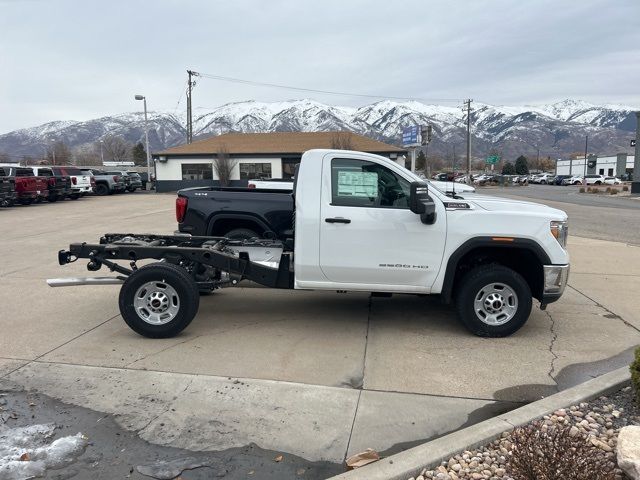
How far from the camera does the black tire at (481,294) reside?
5562mm

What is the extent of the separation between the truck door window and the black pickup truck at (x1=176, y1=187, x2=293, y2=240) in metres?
1.91

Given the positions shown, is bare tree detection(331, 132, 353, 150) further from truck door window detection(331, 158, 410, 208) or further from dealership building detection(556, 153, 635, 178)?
dealership building detection(556, 153, 635, 178)

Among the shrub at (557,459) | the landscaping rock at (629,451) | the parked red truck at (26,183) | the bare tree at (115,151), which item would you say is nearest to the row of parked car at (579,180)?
the parked red truck at (26,183)

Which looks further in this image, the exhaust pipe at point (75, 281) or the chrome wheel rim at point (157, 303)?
the exhaust pipe at point (75, 281)

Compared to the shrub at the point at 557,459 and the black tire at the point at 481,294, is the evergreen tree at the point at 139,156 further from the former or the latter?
the shrub at the point at 557,459

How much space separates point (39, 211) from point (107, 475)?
2263 centimetres

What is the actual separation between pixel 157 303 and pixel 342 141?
34851 mm

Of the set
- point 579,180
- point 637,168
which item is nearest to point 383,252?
point 637,168

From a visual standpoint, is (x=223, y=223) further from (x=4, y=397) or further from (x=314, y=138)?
(x=314, y=138)

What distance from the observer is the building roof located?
3994 cm

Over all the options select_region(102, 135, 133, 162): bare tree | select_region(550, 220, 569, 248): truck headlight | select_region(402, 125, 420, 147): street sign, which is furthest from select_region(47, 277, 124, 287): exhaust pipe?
select_region(102, 135, 133, 162): bare tree

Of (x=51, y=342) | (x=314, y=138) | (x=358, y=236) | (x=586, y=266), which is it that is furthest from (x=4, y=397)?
(x=314, y=138)

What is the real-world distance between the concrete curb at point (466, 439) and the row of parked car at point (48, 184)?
25044 mm

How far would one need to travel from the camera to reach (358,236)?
18.1ft
